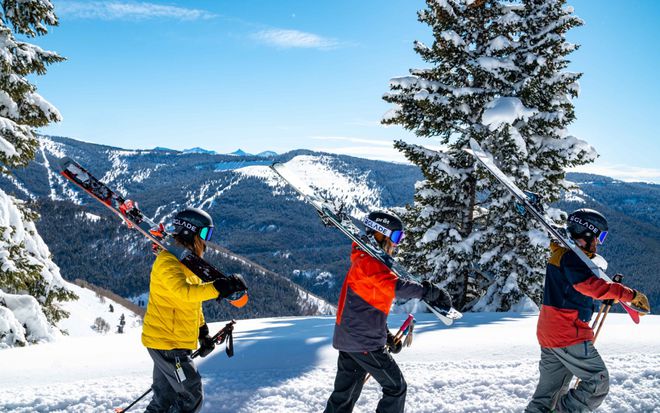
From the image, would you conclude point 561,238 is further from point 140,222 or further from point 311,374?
point 140,222

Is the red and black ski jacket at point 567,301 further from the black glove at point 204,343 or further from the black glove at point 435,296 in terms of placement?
the black glove at point 204,343

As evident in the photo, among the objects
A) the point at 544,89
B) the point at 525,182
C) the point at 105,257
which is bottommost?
the point at 105,257

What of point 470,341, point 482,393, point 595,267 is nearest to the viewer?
point 595,267

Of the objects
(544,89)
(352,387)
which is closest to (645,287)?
(544,89)

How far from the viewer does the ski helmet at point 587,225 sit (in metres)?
4.43

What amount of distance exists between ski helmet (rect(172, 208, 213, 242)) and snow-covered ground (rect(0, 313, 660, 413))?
90.2 inches

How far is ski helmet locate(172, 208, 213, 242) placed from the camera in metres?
4.31

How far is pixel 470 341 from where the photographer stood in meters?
7.12

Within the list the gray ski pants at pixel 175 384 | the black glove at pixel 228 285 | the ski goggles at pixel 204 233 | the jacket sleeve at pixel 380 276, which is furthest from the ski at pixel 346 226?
the gray ski pants at pixel 175 384

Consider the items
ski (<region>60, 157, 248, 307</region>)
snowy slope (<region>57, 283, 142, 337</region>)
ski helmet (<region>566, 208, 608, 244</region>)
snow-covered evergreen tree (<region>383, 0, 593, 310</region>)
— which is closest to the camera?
ski (<region>60, 157, 248, 307</region>)

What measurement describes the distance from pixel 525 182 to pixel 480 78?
333cm

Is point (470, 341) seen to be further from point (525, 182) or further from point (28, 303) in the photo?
point (28, 303)

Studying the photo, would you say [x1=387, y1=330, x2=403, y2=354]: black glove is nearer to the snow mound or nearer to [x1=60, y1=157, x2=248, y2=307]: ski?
[x1=60, y1=157, x2=248, y2=307]: ski

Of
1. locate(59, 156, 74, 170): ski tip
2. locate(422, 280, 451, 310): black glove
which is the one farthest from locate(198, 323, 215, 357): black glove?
locate(59, 156, 74, 170): ski tip
